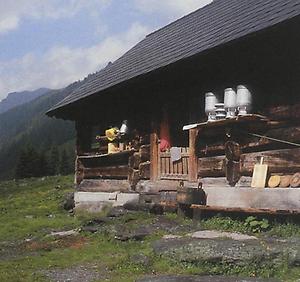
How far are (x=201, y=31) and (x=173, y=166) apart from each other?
141 inches

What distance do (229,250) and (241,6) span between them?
726 cm

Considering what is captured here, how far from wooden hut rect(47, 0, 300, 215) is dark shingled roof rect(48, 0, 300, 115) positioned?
6 centimetres

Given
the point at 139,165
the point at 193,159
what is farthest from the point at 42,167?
the point at 193,159

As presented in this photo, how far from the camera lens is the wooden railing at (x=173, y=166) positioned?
12734 millimetres

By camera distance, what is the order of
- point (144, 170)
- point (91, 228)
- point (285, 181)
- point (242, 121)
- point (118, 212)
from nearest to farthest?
point (285, 181) < point (242, 121) < point (91, 228) < point (118, 212) < point (144, 170)

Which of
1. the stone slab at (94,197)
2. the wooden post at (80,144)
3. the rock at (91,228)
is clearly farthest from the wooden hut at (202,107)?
the rock at (91,228)

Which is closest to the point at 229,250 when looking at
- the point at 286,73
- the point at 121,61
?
the point at 286,73

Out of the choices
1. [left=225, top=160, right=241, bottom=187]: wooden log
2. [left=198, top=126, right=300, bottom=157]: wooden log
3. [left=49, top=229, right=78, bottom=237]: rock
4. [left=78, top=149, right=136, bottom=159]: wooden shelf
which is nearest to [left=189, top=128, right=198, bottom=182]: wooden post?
[left=198, top=126, right=300, bottom=157]: wooden log

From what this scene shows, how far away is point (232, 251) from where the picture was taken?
736 cm

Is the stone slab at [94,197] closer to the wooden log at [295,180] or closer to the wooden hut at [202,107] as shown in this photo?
the wooden hut at [202,107]

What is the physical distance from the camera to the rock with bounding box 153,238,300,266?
7.04 meters

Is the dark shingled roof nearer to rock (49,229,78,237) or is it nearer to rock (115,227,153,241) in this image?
rock (115,227,153,241)

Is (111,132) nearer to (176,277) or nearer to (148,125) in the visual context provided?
(148,125)

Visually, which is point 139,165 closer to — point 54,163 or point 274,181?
point 274,181
